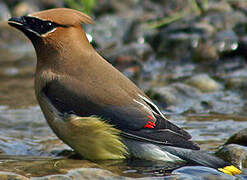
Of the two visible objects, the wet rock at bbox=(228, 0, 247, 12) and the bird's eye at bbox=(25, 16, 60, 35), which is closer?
the bird's eye at bbox=(25, 16, 60, 35)

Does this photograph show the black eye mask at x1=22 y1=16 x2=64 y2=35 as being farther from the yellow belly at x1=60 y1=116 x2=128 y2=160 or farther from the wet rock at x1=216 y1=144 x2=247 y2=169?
the wet rock at x1=216 y1=144 x2=247 y2=169

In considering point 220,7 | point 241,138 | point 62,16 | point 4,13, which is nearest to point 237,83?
point 241,138

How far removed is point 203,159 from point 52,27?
5.47ft

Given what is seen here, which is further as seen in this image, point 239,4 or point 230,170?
point 239,4

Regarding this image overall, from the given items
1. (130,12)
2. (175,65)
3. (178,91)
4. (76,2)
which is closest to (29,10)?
(76,2)

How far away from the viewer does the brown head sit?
4.59 m

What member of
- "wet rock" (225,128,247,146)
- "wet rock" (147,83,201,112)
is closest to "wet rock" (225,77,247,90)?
"wet rock" (147,83,201,112)

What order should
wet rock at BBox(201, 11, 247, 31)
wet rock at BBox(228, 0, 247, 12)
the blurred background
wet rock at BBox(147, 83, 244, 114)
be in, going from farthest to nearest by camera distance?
1. wet rock at BBox(228, 0, 247, 12)
2. wet rock at BBox(201, 11, 247, 31)
3. wet rock at BBox(147, 83, 244, 114)
4. the blurred background

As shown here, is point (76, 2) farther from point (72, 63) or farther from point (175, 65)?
point (72, 63)

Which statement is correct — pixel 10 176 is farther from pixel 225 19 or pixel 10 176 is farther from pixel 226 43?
pixel 225 19

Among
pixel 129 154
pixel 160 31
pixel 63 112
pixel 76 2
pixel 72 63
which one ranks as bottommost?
pixel 129 154

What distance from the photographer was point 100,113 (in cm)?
430

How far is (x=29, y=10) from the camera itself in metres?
11.1

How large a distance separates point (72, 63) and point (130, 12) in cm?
652
